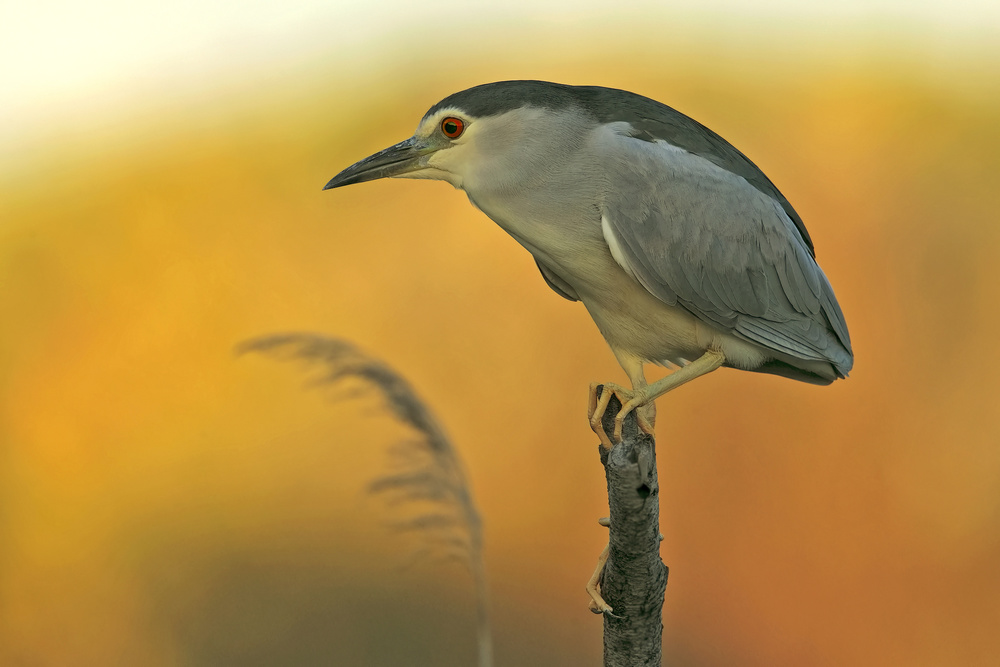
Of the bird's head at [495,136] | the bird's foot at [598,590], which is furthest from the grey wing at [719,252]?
the bird's foot at [598,590]

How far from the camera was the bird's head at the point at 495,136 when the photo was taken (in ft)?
6.77

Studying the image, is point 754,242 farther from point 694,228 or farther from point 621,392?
point 621,392

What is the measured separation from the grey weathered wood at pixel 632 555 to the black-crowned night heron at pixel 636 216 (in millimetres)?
104

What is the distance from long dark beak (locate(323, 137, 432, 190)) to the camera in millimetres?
2133

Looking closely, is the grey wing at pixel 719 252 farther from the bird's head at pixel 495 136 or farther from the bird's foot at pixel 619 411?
the bird's foot at pixel 619 411

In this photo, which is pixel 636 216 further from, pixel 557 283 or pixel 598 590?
pixel 598 590

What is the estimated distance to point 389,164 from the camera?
2.15 m

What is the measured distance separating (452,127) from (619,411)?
78cm

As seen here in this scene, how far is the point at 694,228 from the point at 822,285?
1.66 ft

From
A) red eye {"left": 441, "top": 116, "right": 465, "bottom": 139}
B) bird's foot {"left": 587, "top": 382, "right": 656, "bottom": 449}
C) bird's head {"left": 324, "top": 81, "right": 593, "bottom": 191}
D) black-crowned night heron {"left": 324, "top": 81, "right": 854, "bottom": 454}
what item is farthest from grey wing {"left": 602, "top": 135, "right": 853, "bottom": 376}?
red eye {"left": 441, "top": 116, "right": 465, "bottom": 139}

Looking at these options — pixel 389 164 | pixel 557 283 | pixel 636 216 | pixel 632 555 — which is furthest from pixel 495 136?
pixel 632 555

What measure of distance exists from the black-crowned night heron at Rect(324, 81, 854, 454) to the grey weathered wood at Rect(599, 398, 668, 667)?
0.10 metres

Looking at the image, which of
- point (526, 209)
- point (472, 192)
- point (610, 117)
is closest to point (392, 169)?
point (472, 192)

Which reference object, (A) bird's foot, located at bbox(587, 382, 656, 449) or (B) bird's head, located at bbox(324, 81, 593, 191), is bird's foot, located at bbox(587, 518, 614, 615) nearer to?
(A) bird's foot, located at bbox(587, 382, 656, 449)
